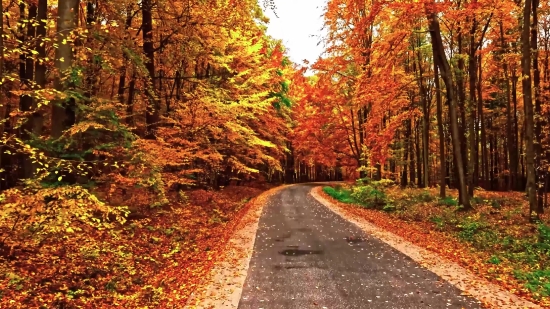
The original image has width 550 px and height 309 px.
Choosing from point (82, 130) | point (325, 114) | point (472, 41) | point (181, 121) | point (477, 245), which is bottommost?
point (477, 245)

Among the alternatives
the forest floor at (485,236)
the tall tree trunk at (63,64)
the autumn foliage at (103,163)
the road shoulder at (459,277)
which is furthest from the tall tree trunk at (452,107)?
the tall tree trunk at (63,64)

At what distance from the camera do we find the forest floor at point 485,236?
8.23 metres

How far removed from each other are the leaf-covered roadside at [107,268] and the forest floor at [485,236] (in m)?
6.45

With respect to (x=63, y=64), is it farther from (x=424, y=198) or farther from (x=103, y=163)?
(x=424, y=198)

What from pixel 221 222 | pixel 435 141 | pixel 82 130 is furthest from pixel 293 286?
pixel 435 141

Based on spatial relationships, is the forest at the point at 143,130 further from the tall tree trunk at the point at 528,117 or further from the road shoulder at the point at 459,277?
the road shoulder at the point at 459,277

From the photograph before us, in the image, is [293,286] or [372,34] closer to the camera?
[293,286]

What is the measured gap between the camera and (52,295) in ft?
19.7

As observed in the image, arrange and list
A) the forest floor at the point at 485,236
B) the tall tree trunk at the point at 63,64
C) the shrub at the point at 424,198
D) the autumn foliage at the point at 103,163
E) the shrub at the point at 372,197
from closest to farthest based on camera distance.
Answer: the autumn foliage at the point at 103,163, the forest floor at the point at 485,236, the tall tree trunk at the point at 63,64, the shrub at the point at 372,197, the shrub at the point at 424,198

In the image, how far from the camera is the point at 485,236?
12391 mm

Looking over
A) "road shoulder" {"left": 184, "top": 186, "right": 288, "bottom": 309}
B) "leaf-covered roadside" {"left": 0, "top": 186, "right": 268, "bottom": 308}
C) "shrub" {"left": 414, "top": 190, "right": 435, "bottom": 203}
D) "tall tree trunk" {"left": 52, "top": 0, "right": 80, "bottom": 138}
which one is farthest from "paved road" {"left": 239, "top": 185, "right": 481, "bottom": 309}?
"shrub" {"left": 414, "top": 190, "right": 435, "bottom": 203}

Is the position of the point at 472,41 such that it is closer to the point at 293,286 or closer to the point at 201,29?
the point at 201,29

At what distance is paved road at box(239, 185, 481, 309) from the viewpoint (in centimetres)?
643

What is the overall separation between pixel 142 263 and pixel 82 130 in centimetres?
336
